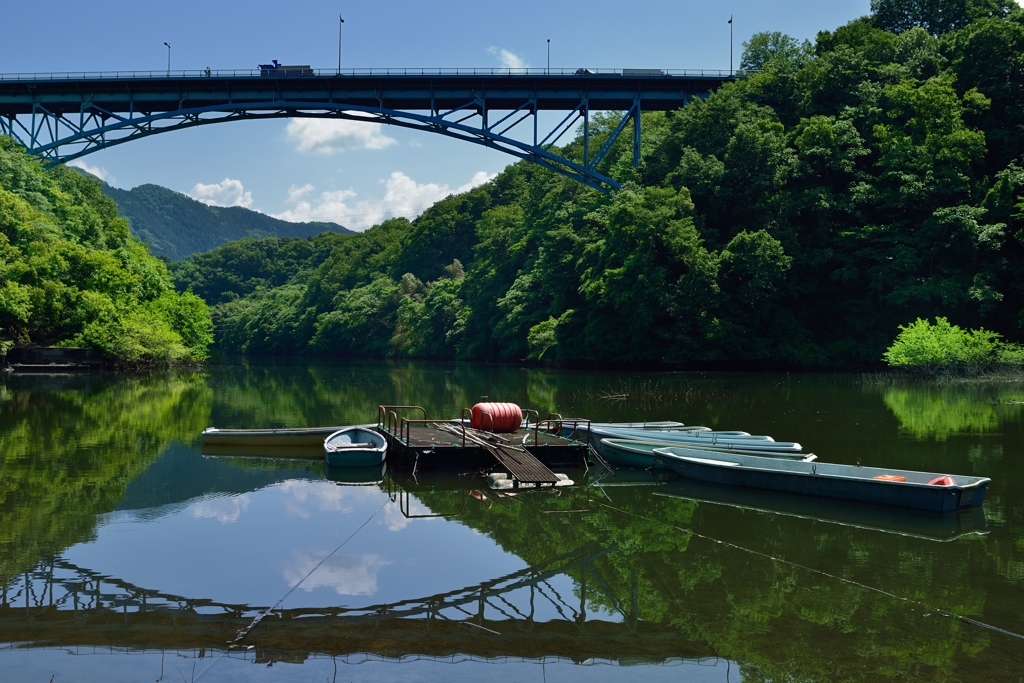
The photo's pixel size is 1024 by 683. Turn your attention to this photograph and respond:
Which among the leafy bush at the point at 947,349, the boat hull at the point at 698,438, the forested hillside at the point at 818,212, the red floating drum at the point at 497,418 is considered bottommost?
the boat hull at the point at 698,438

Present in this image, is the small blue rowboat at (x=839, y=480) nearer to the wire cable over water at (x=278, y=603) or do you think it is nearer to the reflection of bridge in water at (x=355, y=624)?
the reflection of bridge in water at (x=355, y=624)

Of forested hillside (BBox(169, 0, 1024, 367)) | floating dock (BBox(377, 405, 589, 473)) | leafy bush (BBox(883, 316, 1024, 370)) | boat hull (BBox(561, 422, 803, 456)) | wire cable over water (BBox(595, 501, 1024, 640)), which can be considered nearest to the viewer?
wire cable over water (BBox(595, 501, 1024, 640))

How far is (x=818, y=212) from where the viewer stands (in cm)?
5047

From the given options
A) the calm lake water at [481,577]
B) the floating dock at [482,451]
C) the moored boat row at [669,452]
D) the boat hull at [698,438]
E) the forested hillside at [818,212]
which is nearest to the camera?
the calm lake water at [481,577]

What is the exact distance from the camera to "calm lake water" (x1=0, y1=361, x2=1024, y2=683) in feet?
22.5

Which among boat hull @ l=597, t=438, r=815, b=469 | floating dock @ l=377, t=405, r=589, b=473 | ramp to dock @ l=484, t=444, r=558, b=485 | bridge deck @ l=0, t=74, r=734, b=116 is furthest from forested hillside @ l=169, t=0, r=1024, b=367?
ramp to dock @ l=484, t=444, r=558, b=485

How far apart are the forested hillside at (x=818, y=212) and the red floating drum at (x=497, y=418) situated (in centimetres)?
3168

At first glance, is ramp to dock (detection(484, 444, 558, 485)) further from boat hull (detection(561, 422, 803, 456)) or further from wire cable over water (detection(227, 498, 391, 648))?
wire cable over water (detection(227, 498, 391, 648))

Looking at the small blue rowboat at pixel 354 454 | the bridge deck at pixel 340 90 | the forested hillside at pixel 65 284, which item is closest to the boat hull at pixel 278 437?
the small blue rowboat at pixel 354 454

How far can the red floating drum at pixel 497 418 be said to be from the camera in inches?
719

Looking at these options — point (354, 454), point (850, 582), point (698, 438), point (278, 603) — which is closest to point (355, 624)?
point (278, 603)

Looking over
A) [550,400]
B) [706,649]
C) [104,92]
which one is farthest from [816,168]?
[706,649]

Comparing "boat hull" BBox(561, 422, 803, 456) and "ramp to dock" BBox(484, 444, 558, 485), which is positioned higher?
"boat hull" BBox(561, 422, 803, 456)

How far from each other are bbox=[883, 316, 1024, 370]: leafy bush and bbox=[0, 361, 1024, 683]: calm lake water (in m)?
24.5
